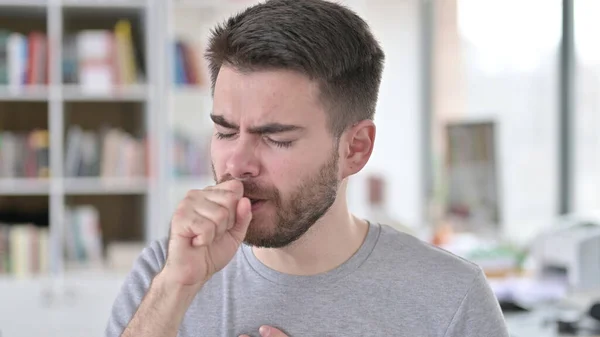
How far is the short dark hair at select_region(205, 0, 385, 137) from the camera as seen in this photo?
145cm

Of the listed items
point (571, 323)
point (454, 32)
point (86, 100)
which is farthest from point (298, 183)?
point (454, 32)

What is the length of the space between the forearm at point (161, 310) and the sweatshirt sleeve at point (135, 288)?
0.10m

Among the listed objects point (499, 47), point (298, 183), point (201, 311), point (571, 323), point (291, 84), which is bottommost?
point (571, 323)

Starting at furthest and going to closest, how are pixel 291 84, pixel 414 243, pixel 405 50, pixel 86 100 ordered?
pixel 405 50 → pixel 86 100 → pixel 414 243 → pixel 291 84

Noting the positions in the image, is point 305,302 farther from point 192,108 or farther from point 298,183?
point 192,108

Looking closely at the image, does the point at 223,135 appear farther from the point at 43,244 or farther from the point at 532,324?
the point at 43,244

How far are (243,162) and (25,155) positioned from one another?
3079 millimetres

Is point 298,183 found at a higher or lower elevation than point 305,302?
higher

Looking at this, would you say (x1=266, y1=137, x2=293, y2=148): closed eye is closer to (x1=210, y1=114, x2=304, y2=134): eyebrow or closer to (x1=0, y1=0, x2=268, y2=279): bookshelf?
(x1=210, y1=114, x2=304, y2=134): eyebrow

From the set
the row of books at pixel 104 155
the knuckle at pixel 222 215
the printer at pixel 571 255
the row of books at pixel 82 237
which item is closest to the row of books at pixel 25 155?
the row of books at pixel 104 155

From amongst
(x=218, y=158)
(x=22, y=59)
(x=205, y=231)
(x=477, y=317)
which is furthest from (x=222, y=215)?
(x=22, y=59)

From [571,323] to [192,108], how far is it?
282 centimetres

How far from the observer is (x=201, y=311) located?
1.50 meters

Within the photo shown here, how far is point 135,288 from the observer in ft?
5.06
